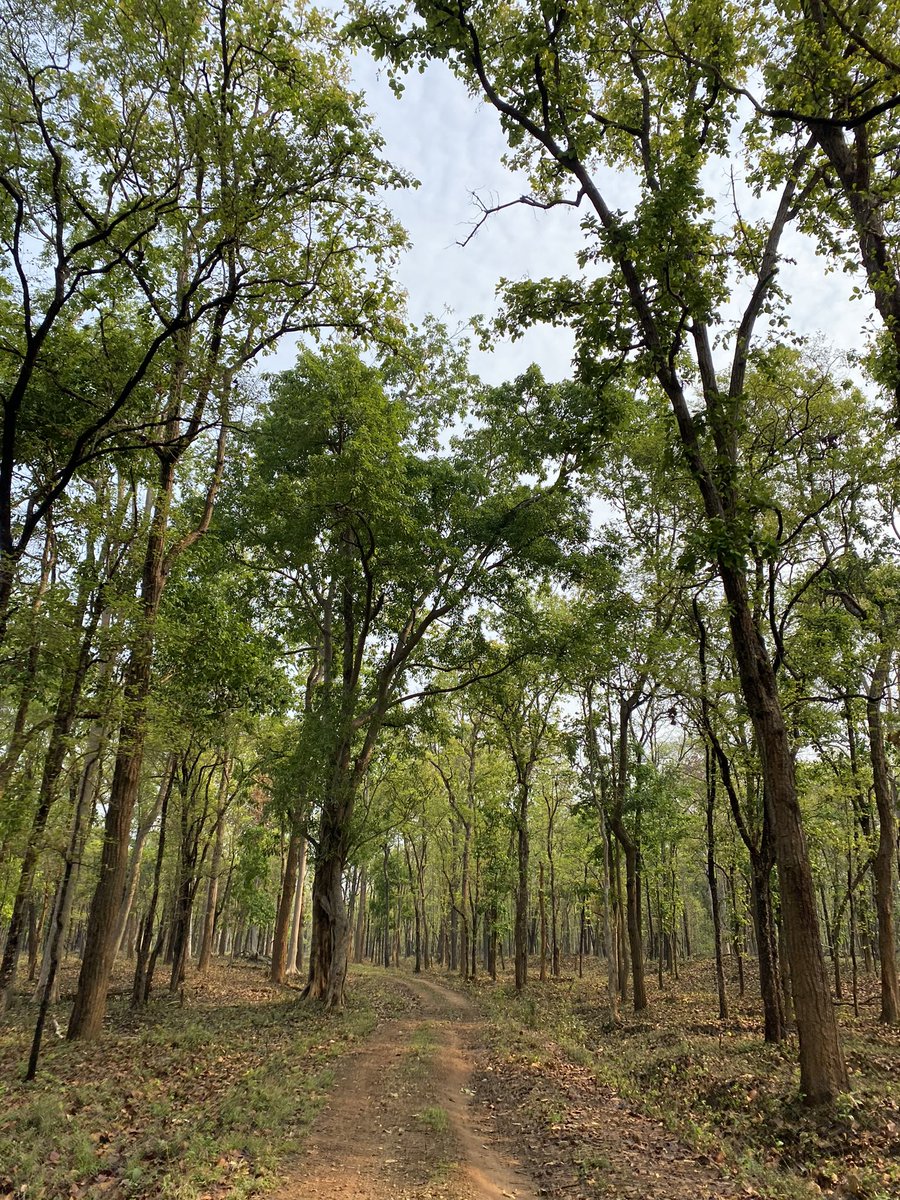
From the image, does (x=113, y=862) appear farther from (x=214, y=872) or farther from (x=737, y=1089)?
(x=737, y=1089)

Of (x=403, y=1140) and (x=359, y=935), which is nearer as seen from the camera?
(x=403, y=1140)

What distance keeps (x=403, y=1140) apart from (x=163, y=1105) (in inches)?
115

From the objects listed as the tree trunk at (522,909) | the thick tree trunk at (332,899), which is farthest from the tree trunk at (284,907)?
the tree trunk at (522,909)

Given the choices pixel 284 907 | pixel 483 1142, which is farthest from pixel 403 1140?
pixel 284 907

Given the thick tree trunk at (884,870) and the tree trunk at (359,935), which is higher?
the thick tree trunk at (884,870)

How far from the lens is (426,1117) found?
8.06m

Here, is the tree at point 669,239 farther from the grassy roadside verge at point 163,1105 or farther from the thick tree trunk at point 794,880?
the grassy roadside verge at point 163,1105

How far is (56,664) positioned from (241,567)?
11609mm

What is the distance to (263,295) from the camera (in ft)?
30.9

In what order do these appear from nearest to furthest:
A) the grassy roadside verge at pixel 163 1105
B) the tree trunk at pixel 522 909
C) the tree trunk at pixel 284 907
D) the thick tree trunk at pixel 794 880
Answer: the grassy roadside verge at pixel 163 1105, the thick tree trunk at pixel 794 880, the tree trunk at pixel 284 907, the tree trunk at pixel 522 909

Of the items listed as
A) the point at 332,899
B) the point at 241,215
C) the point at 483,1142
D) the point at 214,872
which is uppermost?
the point at 241,215

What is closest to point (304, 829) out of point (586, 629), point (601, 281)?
point (586, 629)

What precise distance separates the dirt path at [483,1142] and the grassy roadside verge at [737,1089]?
0.86ft

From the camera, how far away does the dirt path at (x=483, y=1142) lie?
6.04 metres
